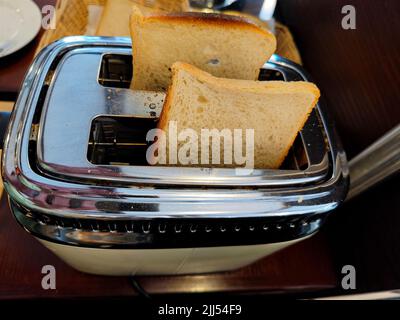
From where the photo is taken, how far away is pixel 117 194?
0.46 meters

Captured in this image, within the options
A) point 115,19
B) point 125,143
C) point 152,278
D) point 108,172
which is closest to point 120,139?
point 125,143

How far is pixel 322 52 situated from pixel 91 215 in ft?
2.31

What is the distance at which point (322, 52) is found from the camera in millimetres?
890

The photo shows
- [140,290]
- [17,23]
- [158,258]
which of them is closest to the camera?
[158,258]

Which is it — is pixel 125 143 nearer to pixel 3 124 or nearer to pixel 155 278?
pixel 3 124

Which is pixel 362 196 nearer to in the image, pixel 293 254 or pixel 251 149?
pixel 293 254

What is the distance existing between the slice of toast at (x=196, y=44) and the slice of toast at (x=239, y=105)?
0.28 feet

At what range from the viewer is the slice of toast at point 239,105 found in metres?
0.49

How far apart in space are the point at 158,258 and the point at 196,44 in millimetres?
335

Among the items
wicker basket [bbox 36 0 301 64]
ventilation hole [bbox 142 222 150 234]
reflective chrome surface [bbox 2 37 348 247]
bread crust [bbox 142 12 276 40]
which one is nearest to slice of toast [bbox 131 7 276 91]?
bread crust [bbox 142 12 276 40]

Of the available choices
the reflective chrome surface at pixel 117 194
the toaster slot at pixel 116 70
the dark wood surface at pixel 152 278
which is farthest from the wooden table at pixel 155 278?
the toaster slot at pixel 116 70

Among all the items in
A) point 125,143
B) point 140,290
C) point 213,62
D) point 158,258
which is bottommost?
point 140,290

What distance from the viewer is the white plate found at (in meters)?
0.85
